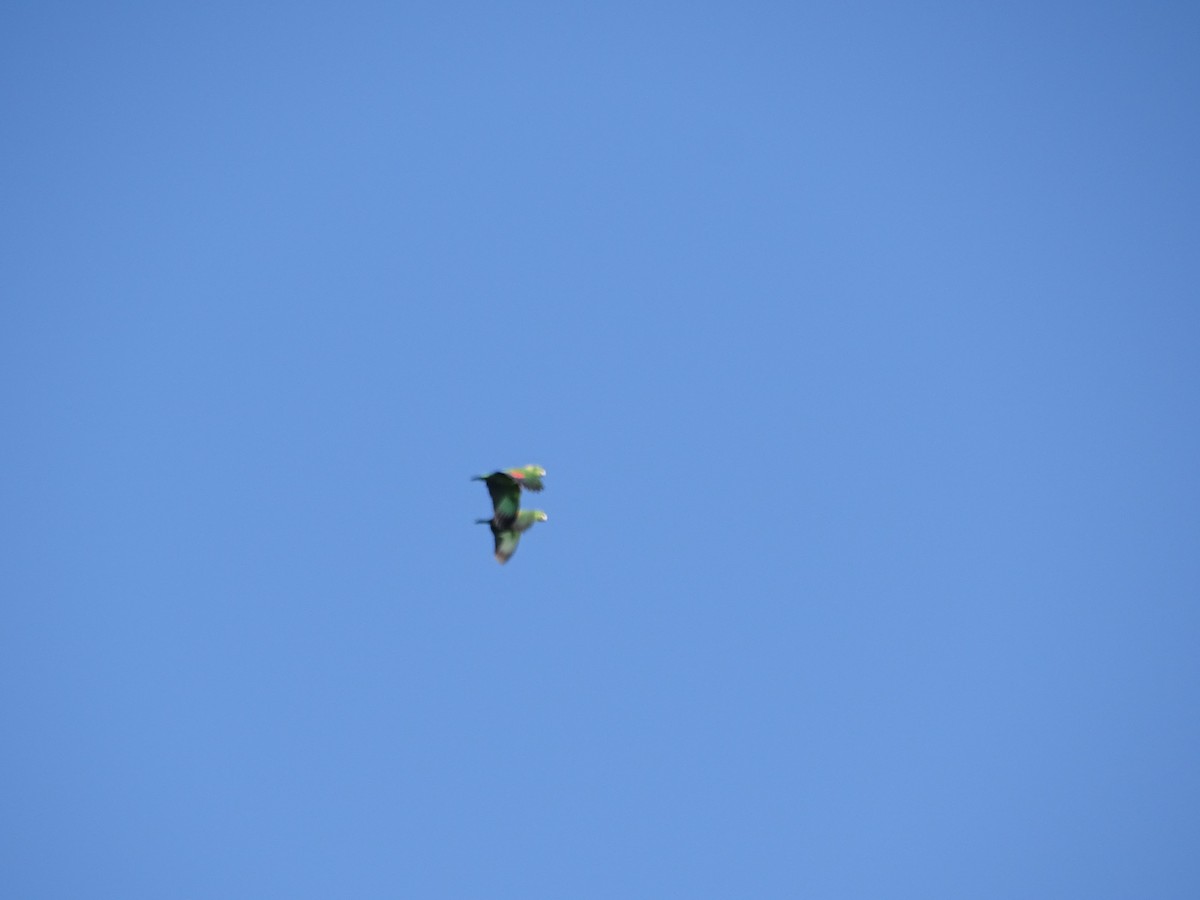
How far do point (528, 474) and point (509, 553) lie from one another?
1387 mm

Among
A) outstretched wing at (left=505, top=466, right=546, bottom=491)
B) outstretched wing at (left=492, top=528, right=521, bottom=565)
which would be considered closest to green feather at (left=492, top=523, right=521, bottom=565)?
outstretched wing at (left=492, top=528, right=521, bottom=565)

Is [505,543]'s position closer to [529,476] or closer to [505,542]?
[505,542]

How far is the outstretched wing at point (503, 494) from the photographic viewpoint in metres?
21.0

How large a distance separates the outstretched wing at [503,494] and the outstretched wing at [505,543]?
0.69 ft

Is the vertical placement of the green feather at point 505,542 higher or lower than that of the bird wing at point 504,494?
lower

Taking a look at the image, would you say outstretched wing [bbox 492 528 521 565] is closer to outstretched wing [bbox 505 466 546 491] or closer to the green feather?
the green feather

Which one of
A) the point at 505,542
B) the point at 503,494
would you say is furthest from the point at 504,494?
the point at 505,542

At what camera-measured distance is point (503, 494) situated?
21.3 m

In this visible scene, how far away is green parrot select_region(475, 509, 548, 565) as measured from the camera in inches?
851

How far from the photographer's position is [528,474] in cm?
2117

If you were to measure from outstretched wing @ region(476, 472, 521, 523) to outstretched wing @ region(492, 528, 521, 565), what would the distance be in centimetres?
21

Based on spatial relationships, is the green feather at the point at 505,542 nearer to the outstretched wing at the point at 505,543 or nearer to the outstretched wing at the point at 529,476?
the outstretched wing at the point at 505,543

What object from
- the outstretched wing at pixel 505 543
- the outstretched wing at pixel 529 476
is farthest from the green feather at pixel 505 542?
the outstretched wing at pixel 529 476

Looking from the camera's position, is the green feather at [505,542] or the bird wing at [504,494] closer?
the bird wing at [504,494]
